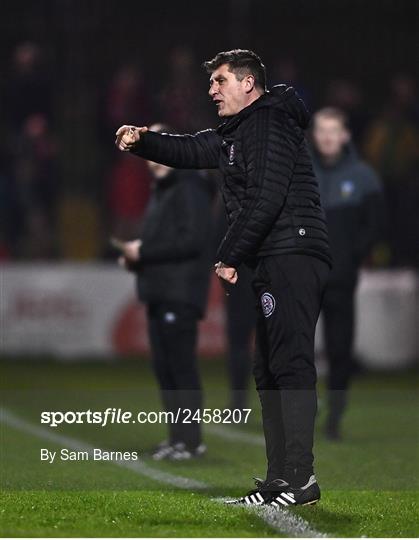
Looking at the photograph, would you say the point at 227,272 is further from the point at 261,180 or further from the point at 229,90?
the point at 229,90

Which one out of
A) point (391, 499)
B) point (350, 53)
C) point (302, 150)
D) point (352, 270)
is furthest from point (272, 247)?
point (350, 53)

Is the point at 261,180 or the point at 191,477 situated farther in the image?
the point at 191,477

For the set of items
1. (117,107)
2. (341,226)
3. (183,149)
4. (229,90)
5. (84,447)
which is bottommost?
(84,447)

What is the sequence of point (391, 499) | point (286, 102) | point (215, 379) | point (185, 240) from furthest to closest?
point (215, 379) → point (185, 240) → point (391, 499) → point (286, 102)

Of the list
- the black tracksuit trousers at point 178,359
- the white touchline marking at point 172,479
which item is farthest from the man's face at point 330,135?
the white touchline marking at point 172,479

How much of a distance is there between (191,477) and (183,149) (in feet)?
6.58

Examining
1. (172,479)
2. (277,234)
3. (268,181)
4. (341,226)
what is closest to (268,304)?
(277,234)

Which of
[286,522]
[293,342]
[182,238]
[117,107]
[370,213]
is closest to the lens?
[286,522]

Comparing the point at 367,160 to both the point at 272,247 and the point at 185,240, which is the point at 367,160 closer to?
the point at 185,240

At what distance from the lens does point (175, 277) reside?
29.1ft

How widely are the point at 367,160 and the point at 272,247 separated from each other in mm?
10816

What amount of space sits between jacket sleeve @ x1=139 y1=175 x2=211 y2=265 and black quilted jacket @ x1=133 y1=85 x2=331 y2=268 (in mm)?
2165

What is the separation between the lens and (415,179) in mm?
16859

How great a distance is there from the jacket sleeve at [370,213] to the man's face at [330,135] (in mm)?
297
